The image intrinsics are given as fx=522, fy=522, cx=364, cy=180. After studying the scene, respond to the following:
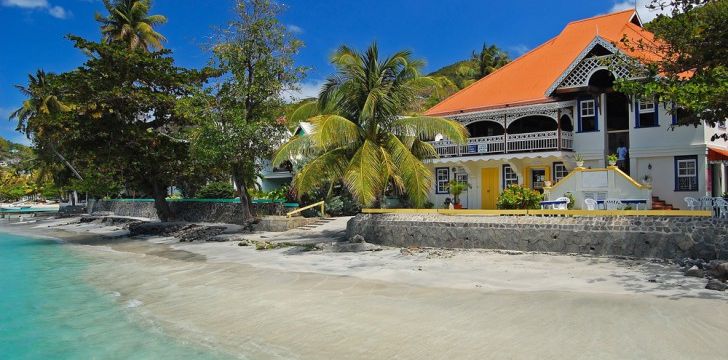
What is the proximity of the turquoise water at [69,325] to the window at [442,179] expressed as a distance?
53.6 feet

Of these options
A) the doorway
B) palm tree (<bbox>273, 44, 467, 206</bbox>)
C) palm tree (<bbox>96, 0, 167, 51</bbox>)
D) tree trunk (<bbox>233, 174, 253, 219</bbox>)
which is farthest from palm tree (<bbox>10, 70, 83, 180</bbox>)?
the doorway

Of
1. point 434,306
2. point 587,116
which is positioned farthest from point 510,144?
point 434,306

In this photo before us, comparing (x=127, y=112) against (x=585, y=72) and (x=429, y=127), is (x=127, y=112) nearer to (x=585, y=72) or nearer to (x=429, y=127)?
(x=429, y=127)

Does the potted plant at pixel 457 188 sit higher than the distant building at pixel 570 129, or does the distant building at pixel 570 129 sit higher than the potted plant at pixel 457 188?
the distant building at pixel 570 129

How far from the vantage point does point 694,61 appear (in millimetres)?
13328

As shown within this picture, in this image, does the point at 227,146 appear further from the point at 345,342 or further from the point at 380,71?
the point at 345,342

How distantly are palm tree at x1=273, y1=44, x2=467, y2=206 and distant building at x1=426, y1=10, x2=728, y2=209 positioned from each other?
5.73 metres

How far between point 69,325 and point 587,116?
65.0ft

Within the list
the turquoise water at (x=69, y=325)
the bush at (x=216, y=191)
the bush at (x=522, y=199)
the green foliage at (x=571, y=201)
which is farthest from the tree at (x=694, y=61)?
the bush at (x=216, y=191)

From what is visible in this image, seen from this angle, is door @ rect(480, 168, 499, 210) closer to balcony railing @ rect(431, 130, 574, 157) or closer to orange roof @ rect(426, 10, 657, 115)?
balcony railing @ rect(431, 130, 574, 157)

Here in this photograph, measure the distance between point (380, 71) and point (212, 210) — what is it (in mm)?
16626

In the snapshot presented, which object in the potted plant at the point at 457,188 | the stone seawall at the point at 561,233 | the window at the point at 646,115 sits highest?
the window at the point at 646,115

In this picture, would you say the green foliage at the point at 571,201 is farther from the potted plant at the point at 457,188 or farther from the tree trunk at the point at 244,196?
the tree trunk at the point at 244,196

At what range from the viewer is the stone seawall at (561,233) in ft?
41.7
